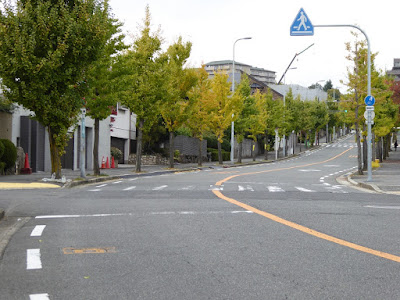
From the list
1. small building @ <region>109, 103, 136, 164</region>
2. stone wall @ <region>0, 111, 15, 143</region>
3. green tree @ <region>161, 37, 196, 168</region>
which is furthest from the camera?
small building @ <region>109, 103, 136, 164</region>

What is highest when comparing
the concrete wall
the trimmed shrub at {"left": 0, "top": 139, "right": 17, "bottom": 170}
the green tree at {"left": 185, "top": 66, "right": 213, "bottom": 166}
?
the green tree at {"left": 185, "top": 66, "right": 213, "bottom": 166}

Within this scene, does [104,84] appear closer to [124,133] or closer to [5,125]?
[5,125]

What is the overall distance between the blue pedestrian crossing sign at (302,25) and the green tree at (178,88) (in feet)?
56.9

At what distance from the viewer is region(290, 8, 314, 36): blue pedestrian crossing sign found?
2070cm

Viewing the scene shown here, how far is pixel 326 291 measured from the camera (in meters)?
4.84

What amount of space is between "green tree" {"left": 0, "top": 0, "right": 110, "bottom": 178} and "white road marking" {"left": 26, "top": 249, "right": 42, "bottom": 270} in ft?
42.3

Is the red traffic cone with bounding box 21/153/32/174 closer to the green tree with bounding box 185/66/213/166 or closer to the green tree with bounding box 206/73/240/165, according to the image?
the green tree with bounding box 185/66/213/166

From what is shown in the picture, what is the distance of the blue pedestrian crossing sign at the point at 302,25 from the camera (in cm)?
2070

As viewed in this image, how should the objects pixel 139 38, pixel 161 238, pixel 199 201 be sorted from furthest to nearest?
pixel 139 38 < pixel 199 201 < pixel 161 238

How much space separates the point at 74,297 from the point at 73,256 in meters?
1.79

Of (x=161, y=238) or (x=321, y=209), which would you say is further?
(x=321, y=209)

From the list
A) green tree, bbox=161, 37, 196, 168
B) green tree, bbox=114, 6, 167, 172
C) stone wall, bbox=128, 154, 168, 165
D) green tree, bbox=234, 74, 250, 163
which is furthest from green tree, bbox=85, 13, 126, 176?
green tree, bbox=234, 74, 250, 163

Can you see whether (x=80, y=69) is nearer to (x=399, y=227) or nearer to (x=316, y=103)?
(x=399, y=227)

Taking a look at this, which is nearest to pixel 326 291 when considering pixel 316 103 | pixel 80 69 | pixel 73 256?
pixel 73 256
